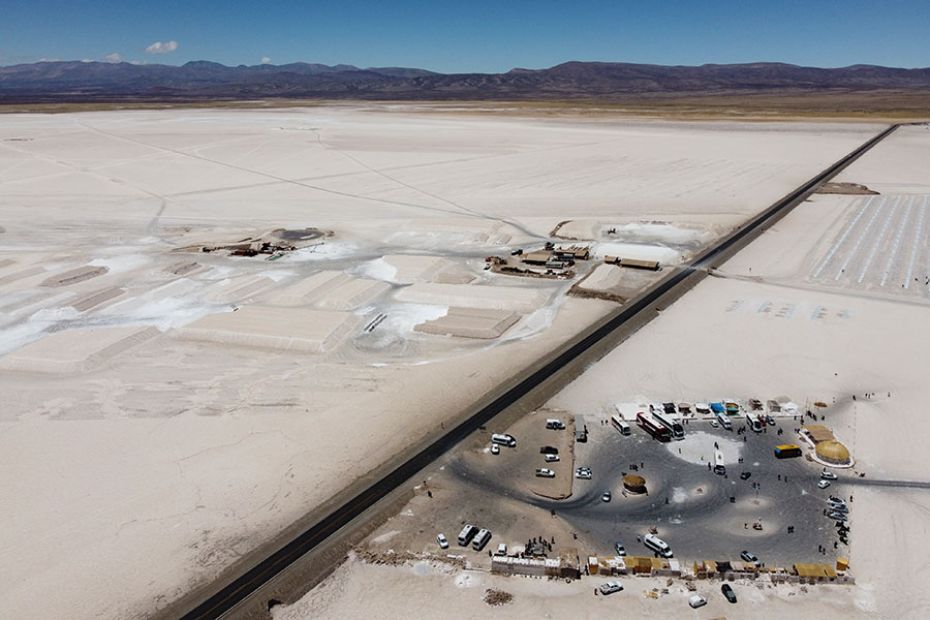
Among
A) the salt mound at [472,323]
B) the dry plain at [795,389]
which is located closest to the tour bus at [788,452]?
the dry plain at [795,389]

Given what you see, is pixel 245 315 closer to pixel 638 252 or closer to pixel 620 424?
pixel 620 424

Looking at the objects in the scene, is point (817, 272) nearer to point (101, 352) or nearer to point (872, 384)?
point (872, 384)

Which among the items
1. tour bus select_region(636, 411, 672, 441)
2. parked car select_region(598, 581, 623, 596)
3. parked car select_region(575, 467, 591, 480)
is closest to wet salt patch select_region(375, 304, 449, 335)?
tour bus select_region(636, 411, 672, 441)

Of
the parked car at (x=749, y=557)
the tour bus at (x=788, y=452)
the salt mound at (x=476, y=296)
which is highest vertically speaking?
the salt mound at (x=476, y=296)

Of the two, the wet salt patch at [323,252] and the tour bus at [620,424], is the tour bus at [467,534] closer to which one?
the tour bus at [620,424]

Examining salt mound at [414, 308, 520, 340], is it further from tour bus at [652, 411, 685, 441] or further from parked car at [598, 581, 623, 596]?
parked car at [598, 581, 623, 596]

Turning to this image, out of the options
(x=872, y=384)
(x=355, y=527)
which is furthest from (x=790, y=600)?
(x=872, y=384)
